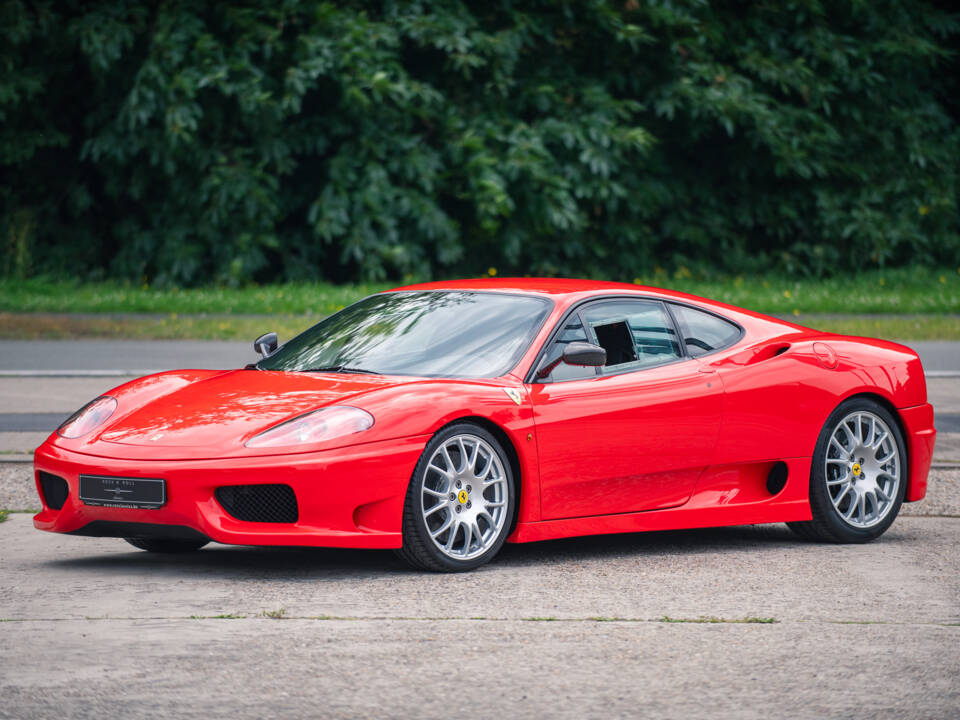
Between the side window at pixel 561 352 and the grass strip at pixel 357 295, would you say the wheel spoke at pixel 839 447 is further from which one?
the grass strip at pixel 357 295

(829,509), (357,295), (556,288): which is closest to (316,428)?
(556,288)

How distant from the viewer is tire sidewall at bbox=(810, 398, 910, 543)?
7.11 meters

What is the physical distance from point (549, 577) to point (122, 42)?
20.2 meters

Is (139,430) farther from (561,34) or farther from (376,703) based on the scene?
(561,34)

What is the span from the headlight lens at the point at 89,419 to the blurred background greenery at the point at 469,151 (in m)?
15.2

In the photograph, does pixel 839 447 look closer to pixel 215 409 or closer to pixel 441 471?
pixel 441 471

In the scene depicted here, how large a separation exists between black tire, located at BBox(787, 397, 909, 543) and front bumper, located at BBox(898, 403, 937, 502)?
4.0 inches

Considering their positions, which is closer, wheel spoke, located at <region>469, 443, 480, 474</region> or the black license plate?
the black license plate

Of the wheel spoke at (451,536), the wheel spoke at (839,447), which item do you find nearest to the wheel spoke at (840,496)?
the wheel spoke at (839,447)

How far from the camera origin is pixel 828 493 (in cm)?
714

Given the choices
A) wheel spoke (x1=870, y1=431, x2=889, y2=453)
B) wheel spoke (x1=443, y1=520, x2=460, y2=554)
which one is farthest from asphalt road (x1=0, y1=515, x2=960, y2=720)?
wheel spoke (x1=870, y1=431, x2=889, y2=453)

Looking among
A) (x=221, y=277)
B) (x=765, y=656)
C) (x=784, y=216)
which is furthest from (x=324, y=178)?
(x=765, y=656)

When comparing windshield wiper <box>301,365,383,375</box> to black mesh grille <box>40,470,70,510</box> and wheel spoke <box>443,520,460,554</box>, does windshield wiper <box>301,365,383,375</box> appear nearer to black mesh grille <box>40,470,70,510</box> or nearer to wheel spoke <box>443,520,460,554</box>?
wheel spoke <box>443,520,460,554</box>

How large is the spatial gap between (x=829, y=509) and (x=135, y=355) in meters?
11.0
